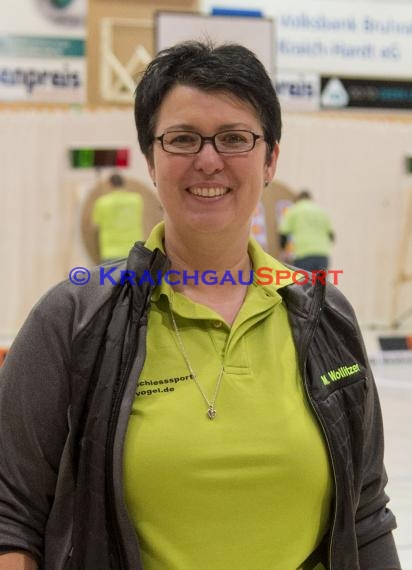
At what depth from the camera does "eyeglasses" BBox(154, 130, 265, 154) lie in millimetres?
1536

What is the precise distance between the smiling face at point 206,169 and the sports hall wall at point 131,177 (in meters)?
8.92

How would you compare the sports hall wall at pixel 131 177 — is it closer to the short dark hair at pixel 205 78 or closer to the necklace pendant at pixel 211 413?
the short dark hair at pixel 205 78

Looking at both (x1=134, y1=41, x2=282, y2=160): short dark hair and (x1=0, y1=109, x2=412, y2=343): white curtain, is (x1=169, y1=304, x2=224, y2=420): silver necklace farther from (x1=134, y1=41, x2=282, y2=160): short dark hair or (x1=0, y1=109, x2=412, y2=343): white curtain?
(x1=0, y1=109, x2=412, y2=343): white curtain

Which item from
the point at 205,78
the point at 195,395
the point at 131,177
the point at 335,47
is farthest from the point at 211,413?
the point at 335,47

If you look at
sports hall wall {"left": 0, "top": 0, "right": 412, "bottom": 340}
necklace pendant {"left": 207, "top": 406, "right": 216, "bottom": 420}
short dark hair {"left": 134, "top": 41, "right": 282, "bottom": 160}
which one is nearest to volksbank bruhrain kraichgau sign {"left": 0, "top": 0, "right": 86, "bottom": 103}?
sports hall wall {"left": 0, "top": 0, "right": 412, "bottom": 340}

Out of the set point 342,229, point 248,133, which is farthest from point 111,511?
point 342,229

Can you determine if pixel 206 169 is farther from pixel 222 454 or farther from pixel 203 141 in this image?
pixel 222 454

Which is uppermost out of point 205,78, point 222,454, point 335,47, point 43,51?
point 335,47

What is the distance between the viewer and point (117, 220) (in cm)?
1017

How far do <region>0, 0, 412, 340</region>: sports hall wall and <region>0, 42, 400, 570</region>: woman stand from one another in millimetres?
8891

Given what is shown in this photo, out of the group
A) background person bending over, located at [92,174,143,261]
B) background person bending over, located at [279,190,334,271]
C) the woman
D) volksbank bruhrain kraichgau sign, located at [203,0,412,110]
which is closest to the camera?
the woman

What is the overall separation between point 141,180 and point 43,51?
1.80m

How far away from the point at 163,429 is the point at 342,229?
10204 millimetres

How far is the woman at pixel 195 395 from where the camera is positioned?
1.46 metres
